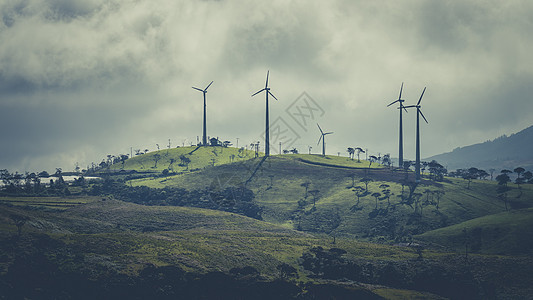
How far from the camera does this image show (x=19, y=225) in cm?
18425

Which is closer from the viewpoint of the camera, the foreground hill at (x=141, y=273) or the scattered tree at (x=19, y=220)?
the foreground hill at (x=141, y=273)

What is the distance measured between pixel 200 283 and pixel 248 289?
16.2 m

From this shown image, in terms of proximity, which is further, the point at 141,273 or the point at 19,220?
the point at 19,220

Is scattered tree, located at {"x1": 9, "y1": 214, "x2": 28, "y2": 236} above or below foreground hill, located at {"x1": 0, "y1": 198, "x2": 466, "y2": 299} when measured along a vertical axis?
above

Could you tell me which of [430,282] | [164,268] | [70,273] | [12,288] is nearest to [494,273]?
[430,282]

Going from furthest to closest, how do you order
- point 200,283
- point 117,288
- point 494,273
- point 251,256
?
point 251,256
point 494,273
point 200,283
point 117,288

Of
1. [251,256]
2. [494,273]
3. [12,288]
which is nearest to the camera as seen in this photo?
[12,288]

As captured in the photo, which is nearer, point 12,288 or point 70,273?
point 12,288

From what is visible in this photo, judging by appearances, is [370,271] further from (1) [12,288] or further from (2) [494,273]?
(1) [12,288]

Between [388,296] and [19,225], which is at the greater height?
[19,225]

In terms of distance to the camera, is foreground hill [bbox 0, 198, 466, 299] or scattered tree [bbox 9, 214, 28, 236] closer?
foreground hill [bbox 0, 198, 466, 299]

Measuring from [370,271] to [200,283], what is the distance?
213 feet

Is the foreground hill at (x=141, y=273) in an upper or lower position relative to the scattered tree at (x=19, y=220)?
lower

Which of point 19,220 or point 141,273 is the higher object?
point 19,220
